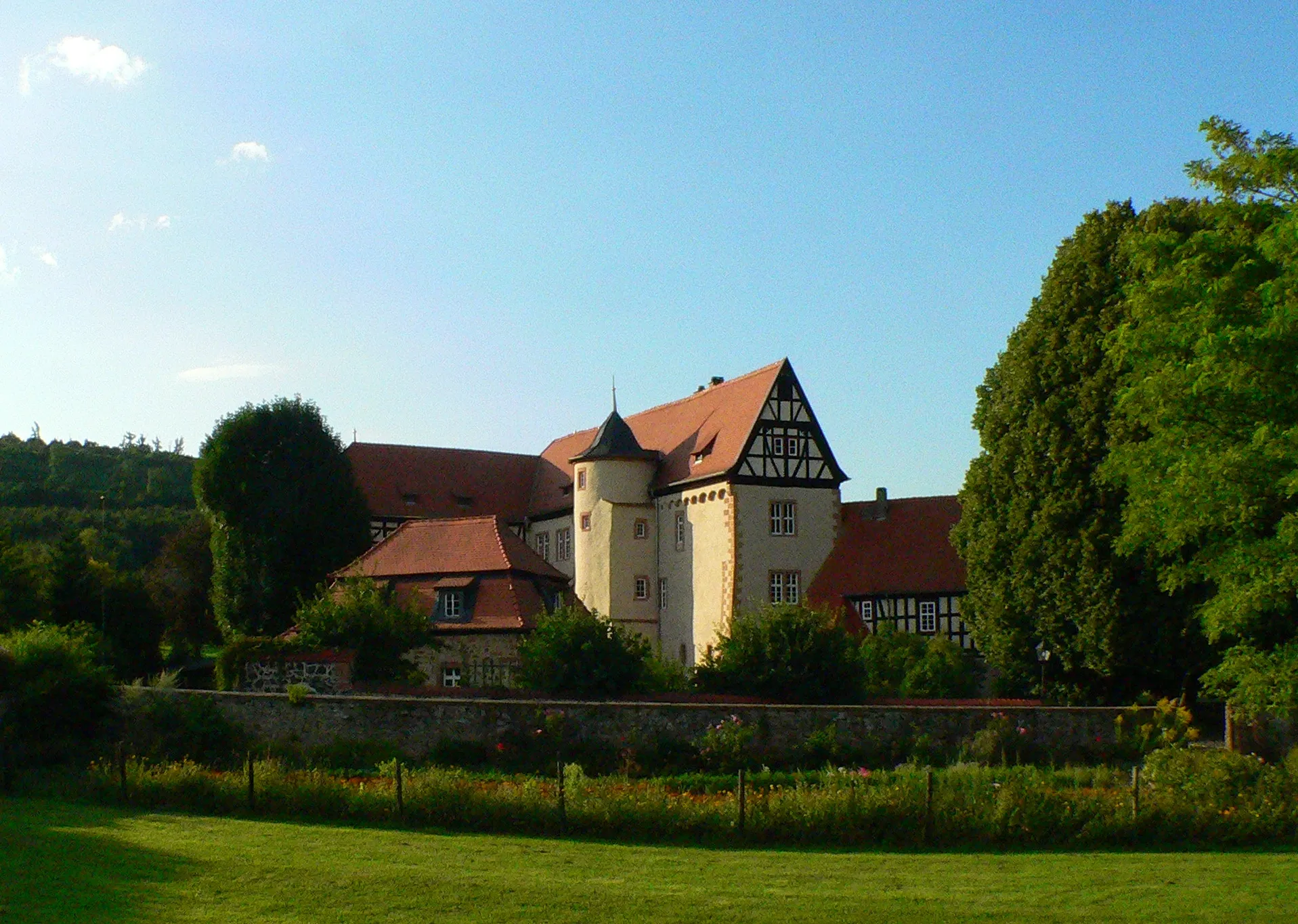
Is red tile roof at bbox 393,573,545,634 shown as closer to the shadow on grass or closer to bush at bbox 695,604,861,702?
bush at bbox 695,604,861,702

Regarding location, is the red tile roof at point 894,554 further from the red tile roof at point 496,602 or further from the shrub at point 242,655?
the shrub at point 242,655

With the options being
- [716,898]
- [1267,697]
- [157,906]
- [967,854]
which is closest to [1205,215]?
[1267,697]

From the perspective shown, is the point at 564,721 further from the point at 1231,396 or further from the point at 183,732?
the point at 1231,396

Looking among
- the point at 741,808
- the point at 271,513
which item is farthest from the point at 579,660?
the point at 271,513

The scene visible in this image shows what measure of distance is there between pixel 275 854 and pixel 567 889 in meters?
3.70

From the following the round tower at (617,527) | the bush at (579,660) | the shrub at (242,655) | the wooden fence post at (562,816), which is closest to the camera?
the wooden fence post at (562,816)

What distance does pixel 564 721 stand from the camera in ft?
82.6

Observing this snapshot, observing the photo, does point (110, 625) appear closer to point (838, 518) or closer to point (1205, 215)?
point (838, 518)

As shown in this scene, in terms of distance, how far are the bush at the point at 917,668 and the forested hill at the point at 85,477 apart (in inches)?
2386

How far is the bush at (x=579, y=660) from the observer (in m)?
30.1

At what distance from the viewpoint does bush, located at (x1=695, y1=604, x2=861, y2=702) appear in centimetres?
3077

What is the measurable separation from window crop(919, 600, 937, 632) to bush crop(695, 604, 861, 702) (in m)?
12.5

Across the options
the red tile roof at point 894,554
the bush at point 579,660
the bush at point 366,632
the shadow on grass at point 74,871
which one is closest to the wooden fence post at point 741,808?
the shadow on grass at point 74,871

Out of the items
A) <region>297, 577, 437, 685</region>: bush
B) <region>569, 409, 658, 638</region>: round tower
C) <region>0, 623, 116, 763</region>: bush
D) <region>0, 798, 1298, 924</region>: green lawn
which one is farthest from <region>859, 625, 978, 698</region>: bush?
<region>0, 798, 1298, 924</region>: green lawn
